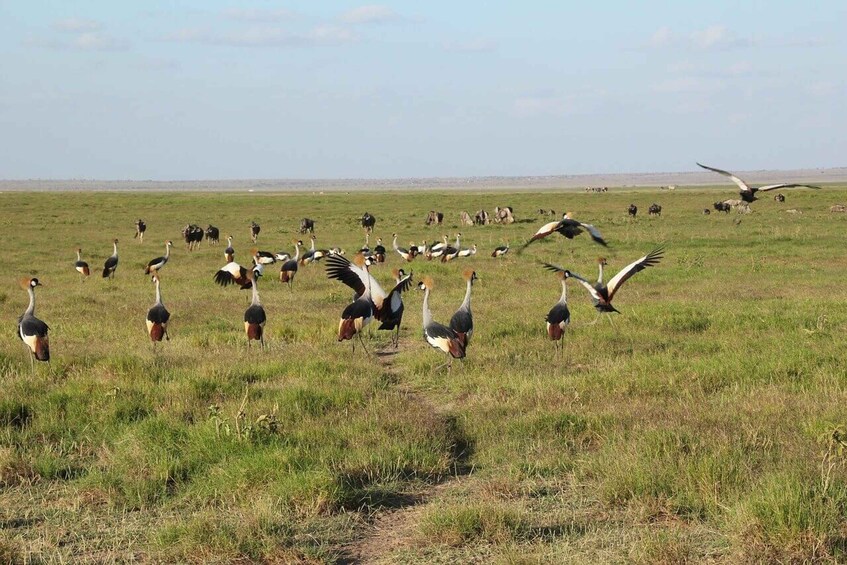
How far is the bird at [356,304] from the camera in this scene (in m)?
11.4

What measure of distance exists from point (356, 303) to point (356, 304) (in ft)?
0.16

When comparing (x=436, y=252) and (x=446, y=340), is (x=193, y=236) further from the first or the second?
(x=446, y=340)

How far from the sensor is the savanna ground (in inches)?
204

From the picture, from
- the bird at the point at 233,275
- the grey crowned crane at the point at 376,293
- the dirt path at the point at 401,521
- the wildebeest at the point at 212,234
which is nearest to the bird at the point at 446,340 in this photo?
the grey crowned crane at the point at 376,293

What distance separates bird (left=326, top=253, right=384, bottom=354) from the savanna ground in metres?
0.38

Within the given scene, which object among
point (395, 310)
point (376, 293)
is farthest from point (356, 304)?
point (376, 293)

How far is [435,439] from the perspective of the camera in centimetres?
721

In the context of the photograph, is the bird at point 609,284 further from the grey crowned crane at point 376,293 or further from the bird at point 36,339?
the bird at point 36,339

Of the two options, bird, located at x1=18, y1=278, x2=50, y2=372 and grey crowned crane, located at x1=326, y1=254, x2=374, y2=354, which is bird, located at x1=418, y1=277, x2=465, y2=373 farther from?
bird, located at x1=18, y1=278, x2=50, y2=372

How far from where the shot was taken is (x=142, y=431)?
7445 mm

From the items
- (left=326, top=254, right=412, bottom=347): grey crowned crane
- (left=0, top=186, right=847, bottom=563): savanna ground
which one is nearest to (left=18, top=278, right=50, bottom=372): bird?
(left=0, top=186, right=847, bottom=563): savanna ground

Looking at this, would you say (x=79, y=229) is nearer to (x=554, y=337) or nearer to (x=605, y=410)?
(x=554, y=337)

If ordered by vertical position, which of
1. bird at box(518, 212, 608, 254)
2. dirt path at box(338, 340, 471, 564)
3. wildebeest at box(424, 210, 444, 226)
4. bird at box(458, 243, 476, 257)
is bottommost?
dirt path at box(338, 340, 471, 564)

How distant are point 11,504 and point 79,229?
35722 millimetres
